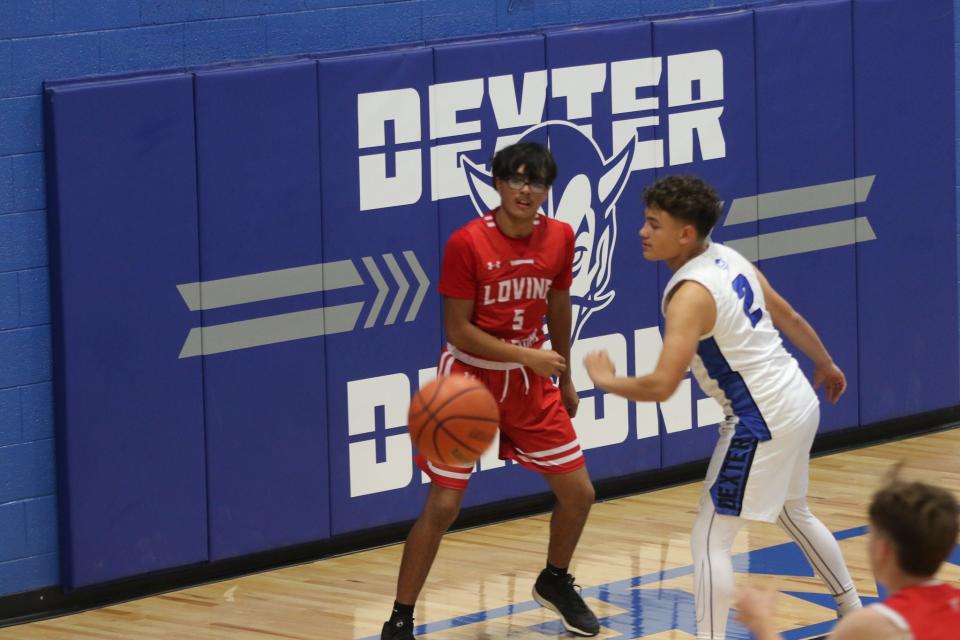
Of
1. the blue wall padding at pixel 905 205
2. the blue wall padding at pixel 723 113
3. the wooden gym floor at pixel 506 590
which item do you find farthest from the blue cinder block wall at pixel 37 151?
the blue wall padding at pixel 905 205

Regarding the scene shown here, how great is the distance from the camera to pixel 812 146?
1002 cm

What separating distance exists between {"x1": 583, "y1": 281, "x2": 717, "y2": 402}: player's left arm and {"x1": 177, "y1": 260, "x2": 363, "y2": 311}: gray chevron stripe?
2.41m

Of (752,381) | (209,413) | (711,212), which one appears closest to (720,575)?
(752,381)

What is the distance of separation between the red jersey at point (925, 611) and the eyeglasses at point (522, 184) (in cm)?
315

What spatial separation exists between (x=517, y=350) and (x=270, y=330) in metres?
1.69

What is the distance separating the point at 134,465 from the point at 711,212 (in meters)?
2.81

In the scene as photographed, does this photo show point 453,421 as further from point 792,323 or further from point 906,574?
point 906,574

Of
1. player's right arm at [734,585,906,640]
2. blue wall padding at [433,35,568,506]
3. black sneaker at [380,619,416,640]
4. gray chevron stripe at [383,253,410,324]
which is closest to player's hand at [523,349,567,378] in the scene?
black sneaker at [380,619,416,640]

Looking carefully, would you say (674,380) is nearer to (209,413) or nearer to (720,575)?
(720,575)

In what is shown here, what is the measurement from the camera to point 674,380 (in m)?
6.03

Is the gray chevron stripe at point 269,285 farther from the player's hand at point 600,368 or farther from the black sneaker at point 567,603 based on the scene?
the player's hand at point 600,368

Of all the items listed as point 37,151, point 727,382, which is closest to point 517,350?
point 727,382

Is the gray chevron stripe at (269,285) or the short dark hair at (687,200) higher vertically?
the short dark hair at (687,200)

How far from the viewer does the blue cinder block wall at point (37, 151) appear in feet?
24.4
